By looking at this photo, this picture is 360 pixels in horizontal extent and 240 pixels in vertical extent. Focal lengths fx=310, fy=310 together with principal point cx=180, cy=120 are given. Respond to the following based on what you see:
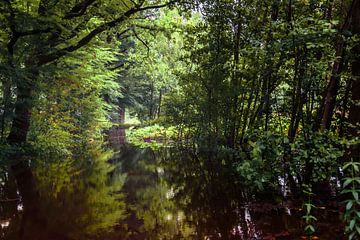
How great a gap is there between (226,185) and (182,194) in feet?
3.79

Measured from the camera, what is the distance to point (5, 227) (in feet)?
14.8

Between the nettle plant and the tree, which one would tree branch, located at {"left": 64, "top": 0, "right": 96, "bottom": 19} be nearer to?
the tree

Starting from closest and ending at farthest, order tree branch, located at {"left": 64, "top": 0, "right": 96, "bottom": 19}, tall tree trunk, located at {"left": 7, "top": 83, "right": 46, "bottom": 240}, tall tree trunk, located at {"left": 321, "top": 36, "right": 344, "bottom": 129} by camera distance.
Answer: tall tree trunk, located at {"left": 7, "top": 83, "right": 46, "bottom": 240} < tall tree trunk, located at {"left": 321, "top": 36, "right": 344, "bottom": 129} < tree branch, located at {"left": 64, "top": 0, "right": 96, "bottom": 19}

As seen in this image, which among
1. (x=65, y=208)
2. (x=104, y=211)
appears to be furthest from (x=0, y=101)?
(x=104, y=211)

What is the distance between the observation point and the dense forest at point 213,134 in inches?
180

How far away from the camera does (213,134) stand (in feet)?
39.4

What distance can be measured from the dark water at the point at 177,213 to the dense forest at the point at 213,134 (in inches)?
1.2

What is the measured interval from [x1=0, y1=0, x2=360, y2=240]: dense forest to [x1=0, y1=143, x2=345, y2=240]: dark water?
0.03m

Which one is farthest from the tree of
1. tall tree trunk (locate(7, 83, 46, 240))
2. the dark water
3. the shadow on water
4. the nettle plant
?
the nettle plant

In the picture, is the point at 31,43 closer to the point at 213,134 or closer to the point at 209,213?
the point at 213,134

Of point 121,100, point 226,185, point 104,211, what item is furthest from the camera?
point 121,100

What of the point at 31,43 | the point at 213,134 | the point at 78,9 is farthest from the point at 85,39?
the point at 213,134

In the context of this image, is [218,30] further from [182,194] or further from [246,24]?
[182,194]

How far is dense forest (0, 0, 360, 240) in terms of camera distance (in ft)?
15.0
